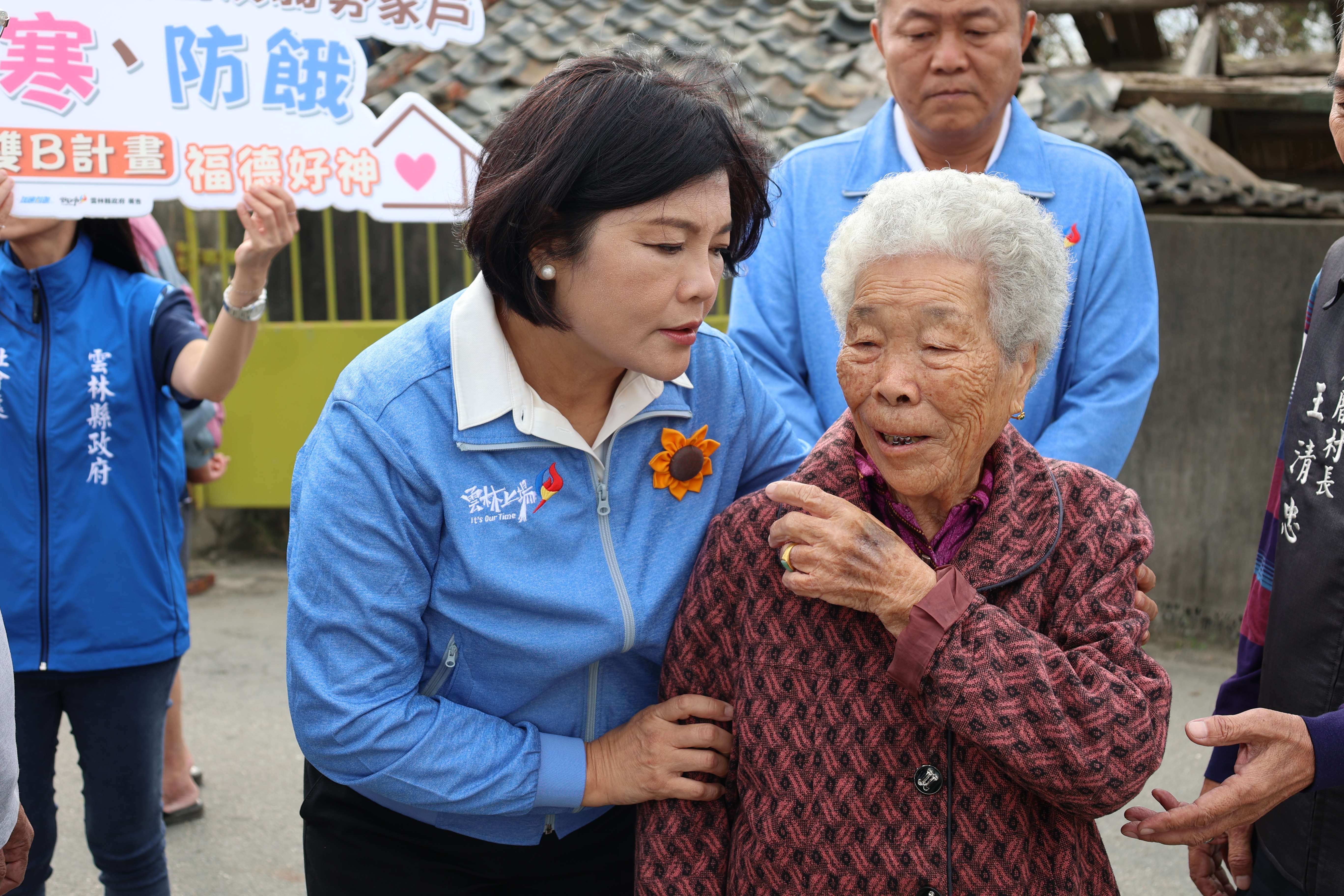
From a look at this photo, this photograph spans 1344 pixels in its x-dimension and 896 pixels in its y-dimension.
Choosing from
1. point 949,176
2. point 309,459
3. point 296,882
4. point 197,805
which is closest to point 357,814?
point 309,459

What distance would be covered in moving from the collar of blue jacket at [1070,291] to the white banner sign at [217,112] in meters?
0.75

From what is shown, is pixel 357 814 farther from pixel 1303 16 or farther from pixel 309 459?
pixel 1303 16

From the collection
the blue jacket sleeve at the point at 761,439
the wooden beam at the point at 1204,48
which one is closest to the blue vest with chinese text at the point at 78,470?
the blue jacket sleeve at the point at 761,439

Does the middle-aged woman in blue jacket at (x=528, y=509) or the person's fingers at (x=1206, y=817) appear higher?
the middle-aged woman in blue jacket at (x=528, y=509)

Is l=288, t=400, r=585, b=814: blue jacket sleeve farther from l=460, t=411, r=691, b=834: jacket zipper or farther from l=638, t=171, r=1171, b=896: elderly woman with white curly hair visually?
l=638, t=171, r=1171, b=896: elderly woman with white curly hair

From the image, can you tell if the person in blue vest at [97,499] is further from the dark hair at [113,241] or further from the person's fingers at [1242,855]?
the person's fingers at [1242,855]

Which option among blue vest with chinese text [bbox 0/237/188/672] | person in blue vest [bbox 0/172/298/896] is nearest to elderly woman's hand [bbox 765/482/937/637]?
person in blue vest [bbox 0/172/298/896]

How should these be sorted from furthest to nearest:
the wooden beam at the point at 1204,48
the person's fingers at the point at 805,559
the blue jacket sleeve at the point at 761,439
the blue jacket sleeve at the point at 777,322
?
the wooden beam at the point at 1204,48 → the blue jacket sleeve at the point at 777,322 → the blue jacket sleeve at the point at 761,439 → the person's fingers at the point at 805,559

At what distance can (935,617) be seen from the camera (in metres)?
1.61

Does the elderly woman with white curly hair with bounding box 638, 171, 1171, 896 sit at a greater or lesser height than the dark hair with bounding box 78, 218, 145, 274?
lesser

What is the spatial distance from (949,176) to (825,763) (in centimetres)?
93

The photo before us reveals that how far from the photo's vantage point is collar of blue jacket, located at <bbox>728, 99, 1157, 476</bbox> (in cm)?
243

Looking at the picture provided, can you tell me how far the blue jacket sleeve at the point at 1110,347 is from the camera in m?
2.38

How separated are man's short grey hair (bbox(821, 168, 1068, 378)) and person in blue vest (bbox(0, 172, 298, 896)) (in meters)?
1.48
